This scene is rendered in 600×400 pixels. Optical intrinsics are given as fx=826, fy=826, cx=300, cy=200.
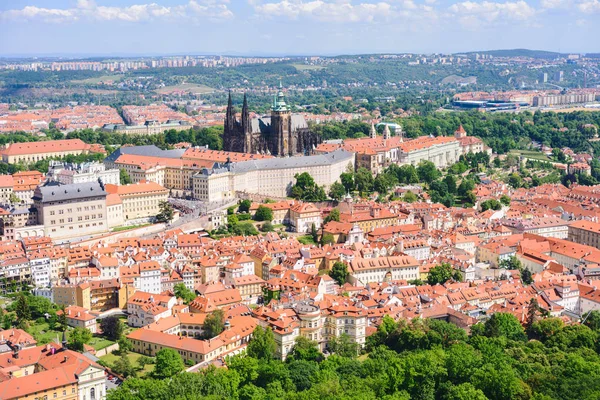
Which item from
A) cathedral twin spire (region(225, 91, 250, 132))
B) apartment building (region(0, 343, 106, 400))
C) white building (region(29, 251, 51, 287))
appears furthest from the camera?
cathedral twin spire (region(225, 91, 250, 132))

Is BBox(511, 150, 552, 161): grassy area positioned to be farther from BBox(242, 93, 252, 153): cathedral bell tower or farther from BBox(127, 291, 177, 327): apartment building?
BBox(127, 291, 177, 327): apartment building

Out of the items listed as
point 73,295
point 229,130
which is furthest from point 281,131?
point 73,295

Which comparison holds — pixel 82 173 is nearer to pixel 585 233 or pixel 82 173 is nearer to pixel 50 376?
pixel 50 376

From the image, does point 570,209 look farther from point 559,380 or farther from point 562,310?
point 559,380

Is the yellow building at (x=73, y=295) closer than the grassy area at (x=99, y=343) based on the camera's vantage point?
No

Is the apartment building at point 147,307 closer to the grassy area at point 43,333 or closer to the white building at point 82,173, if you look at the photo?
the grassy area at point 43,333

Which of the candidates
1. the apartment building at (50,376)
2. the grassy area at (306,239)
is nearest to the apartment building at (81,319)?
the apartment building at (50,376)

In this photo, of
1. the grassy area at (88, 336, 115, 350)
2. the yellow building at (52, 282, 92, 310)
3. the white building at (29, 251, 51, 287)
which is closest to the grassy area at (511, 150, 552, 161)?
the white building at (29, 251, 51, 287)
